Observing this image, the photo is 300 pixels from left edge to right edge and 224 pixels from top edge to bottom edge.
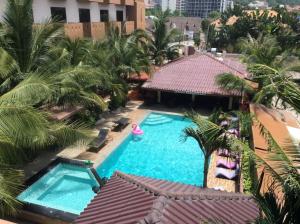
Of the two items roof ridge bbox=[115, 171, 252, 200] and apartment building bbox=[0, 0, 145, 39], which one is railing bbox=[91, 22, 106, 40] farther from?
roof ridge bbox=[115, 171, 252, 200]

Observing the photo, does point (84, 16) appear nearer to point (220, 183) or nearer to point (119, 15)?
point (119, 15)

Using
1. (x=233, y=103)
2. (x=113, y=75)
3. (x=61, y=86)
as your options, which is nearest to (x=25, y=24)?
(x=61, y=86)

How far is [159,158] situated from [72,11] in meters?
14.1

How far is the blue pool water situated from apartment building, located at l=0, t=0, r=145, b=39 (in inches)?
331

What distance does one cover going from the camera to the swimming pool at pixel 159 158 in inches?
561

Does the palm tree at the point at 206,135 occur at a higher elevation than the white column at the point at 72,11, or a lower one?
lower

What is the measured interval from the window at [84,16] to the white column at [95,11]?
57 cm

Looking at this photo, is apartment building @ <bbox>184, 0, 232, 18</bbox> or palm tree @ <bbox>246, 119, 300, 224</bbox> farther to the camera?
apartment building @ <bbox>184, 0, 232, 18</bbox>

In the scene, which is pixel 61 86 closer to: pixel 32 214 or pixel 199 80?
pixel 32 214

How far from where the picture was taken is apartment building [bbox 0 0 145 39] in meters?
20.2

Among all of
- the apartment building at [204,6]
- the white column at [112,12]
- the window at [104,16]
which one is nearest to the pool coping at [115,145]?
the window at [104,16]

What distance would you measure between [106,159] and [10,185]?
23.6 ft

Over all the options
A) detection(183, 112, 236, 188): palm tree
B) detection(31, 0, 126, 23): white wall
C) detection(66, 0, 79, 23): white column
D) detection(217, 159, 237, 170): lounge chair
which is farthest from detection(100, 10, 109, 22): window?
detection(183, 112, 236, 188): palm tree

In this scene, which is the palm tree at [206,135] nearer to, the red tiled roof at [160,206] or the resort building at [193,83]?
the red tiled roof at [160,206]
